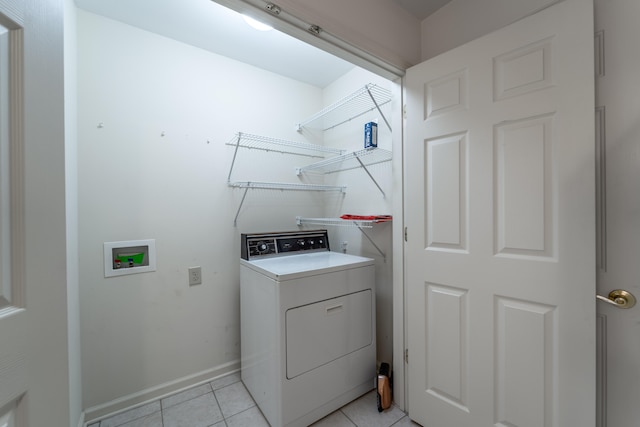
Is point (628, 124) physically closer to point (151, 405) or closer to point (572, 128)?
point (572, 128)

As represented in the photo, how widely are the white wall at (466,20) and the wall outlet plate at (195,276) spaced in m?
2.17

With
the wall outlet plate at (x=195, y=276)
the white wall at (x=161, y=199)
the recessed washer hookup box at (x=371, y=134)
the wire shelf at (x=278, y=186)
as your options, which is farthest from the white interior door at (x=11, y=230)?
the recessed washer hookup box at (x=371, y=134)

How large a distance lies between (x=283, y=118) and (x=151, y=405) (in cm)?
237

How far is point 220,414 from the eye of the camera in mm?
1606

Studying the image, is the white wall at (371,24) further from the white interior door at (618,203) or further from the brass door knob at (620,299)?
the brass door knob at (620,299)

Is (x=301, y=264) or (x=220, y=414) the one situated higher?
(x=301, y=264)

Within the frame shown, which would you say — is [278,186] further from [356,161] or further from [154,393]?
[154,393]

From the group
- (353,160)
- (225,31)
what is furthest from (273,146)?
(225,31)

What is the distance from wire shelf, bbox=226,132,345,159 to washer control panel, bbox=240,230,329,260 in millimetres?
755

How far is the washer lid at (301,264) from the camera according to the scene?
4.80ft

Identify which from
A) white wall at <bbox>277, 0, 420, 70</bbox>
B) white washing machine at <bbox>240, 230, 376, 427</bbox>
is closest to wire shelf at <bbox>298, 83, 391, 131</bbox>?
white wall at <bbox>277, 0, 420, 70</bbox>

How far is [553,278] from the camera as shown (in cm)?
106

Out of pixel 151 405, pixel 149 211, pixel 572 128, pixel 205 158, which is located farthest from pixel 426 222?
pixel 151 405

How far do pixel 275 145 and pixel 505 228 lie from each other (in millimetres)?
1813
